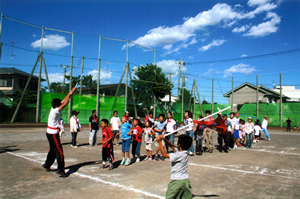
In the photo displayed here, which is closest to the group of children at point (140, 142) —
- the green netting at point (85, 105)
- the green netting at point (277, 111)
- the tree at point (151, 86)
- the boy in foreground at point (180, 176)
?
the boy in foreground at point (180, 176)

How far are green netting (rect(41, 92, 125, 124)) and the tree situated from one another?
15.1 ft

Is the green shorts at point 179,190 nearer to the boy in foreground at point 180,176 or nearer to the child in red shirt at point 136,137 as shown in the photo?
the boy in foreground at point 180,176

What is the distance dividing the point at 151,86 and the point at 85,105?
11595mm

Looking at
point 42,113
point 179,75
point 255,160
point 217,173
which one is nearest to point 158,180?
point 217,173

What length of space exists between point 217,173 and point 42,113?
20095 mm

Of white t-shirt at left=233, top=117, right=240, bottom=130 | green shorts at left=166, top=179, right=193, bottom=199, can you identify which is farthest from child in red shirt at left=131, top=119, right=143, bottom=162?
white t-shirt at left=233, top=117, right=240, bottom=130

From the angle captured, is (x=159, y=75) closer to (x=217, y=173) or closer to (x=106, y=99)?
(x=106, y=99)

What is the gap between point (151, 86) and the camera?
33.7 metres

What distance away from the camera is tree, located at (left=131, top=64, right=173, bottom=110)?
1259 inches

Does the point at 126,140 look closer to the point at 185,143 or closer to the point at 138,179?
the point at 138,179

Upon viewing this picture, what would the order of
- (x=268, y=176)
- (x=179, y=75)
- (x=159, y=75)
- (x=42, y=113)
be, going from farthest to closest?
1. (x=179, y=75)
2. (x=159, y=75)
3. (x=42, y=113)
4. (x=268, y=176)

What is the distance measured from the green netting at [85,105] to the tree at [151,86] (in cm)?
462

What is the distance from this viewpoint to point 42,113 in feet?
73.9

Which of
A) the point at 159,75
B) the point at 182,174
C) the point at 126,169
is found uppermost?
the point at 159,75
